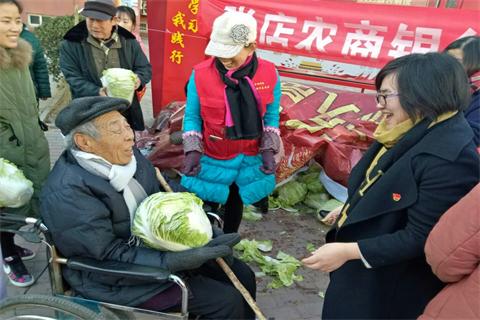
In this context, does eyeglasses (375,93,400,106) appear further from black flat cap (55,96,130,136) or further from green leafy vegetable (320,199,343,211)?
green leafy vegetable (320,199,343,211)

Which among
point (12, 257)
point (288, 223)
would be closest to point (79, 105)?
point (12, 257)

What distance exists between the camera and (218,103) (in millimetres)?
2529

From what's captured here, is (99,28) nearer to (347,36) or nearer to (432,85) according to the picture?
(432,85)

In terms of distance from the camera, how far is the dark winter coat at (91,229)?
1776 mm

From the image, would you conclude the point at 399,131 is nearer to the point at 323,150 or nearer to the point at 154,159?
the point at 323,150

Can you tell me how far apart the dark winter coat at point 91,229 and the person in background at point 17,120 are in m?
0.80

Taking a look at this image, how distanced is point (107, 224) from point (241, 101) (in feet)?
3.79

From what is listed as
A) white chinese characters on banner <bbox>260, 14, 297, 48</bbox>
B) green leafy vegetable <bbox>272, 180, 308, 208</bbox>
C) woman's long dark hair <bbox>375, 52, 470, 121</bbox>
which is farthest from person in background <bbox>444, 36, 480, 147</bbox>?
white chinese characters on banner <bbox>260, 14, 297, 48</bbox>

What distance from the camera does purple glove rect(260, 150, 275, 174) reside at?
8.86ft

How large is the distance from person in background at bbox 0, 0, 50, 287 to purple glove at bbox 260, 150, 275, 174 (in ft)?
5.16

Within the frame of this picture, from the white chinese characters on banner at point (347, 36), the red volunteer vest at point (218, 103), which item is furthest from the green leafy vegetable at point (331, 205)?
the white chinese characters on banner at point (347, 36)

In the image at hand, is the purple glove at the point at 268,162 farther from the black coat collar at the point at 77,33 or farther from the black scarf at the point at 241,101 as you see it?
the black coat collar at the point at 77,33

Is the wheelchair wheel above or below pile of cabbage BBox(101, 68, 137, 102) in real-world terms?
below

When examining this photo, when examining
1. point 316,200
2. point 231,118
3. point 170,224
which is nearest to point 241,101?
point 231,118
